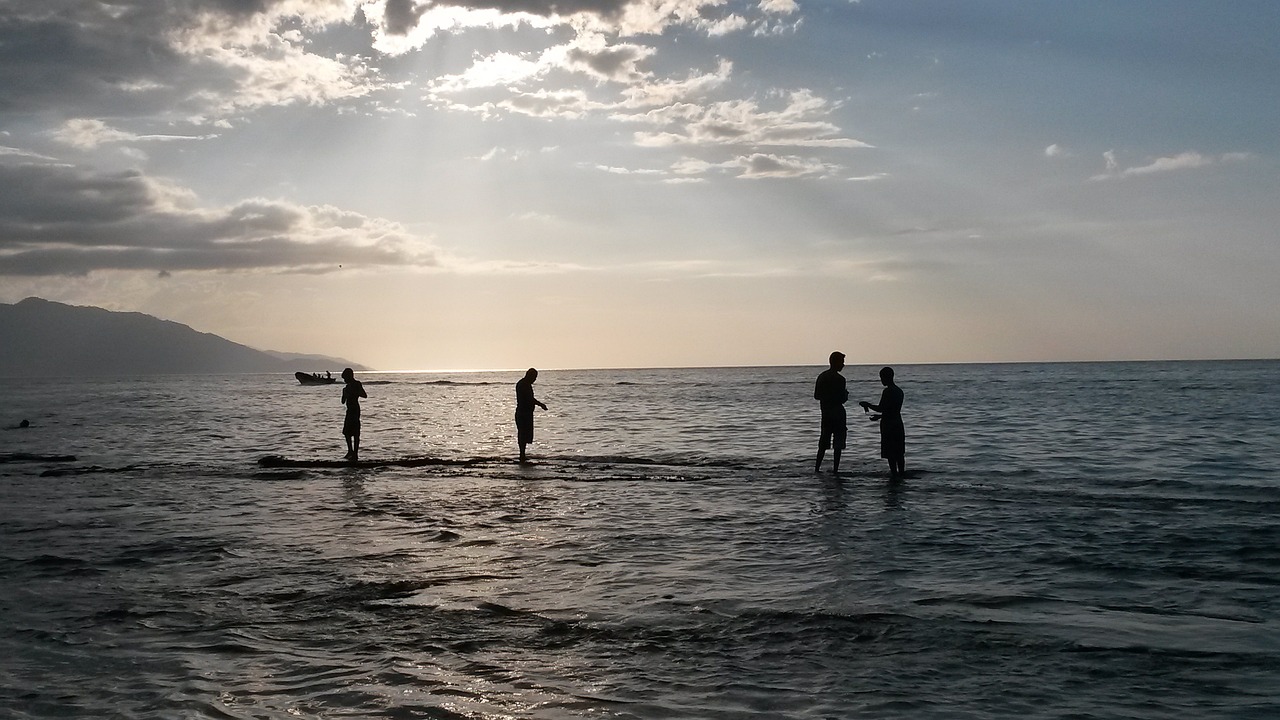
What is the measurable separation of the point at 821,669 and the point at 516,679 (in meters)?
2.05

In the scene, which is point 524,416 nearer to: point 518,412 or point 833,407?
point 518,412

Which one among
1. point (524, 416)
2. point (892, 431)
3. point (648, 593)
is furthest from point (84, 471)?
point (892, 431)

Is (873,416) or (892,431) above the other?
(873,416)

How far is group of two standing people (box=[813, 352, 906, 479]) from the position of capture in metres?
16.4

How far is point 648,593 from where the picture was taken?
8125 mm

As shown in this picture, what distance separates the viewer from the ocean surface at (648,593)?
5.55 metres

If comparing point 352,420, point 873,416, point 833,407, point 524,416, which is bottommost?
point 352,420

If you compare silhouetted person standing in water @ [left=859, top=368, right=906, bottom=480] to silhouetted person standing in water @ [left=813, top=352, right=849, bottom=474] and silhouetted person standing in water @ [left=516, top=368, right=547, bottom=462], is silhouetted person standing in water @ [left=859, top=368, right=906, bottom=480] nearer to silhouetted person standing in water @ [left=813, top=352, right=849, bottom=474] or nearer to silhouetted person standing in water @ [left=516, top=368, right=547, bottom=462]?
silhouetted person standing in water @ [left=813, top=352, right=849, bottom=474]

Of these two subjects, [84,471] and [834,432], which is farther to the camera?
[84,471]

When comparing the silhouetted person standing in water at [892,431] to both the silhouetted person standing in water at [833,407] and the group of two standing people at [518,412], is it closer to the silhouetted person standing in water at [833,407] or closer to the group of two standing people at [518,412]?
the silhouetted person standing in water at [833,407]

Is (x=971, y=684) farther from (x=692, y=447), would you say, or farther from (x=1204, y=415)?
(x=1204, y=415)

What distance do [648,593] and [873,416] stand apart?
923 centimetres

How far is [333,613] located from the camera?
24.6 ft

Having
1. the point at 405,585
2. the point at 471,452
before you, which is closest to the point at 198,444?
the point at 471,452
